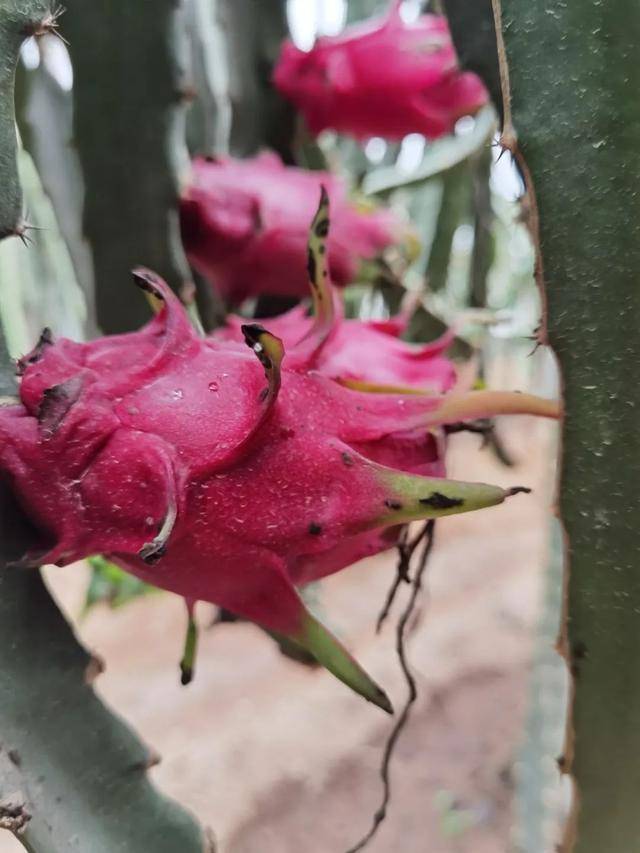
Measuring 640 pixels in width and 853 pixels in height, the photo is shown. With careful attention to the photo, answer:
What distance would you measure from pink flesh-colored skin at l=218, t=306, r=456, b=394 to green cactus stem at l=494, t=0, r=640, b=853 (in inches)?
5.6

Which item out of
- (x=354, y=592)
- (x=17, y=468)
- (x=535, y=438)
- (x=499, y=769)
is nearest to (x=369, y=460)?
(x=17, y=468)

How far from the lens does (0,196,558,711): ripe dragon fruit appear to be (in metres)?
0.36

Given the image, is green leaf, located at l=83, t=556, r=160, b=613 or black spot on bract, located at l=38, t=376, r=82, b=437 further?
green leaf, located at l=83, t=556, r=160, b=613

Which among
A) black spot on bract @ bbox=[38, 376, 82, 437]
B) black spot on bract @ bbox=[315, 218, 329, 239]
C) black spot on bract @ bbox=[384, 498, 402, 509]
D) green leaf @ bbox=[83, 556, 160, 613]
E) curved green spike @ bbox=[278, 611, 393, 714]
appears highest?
black spot on bract @ bbox=[315, 218, 329, 239]

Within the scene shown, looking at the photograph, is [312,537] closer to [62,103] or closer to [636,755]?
[636,755]

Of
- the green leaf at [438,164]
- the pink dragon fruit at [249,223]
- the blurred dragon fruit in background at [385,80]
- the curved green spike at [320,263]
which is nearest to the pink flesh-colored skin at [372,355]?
the curved green spike at [320,263]

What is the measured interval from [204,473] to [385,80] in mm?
537

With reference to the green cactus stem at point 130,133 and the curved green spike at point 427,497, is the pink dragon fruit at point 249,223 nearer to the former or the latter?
the green cactus stem at point 130,133

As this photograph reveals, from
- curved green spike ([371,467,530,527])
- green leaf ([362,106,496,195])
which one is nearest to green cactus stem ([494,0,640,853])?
curved green spike ([371,467,530,527])

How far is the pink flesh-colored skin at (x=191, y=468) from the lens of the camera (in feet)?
1.17

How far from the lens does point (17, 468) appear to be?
357 millimetres

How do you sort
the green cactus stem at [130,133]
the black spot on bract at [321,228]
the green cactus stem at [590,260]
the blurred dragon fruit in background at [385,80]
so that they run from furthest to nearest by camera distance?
the blurred dragon fruit in background at [385,80], the green cactus stem at [130,133], the black spot on bract at [321,228], the green cactus stem at [590,260]

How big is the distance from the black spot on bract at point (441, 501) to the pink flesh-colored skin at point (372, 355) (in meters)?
0.12

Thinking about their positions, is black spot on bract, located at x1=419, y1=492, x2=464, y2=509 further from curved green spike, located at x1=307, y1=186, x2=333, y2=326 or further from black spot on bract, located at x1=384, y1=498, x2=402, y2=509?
curved green spike, located at x1=307, y1=186, x2=333, y2=326
